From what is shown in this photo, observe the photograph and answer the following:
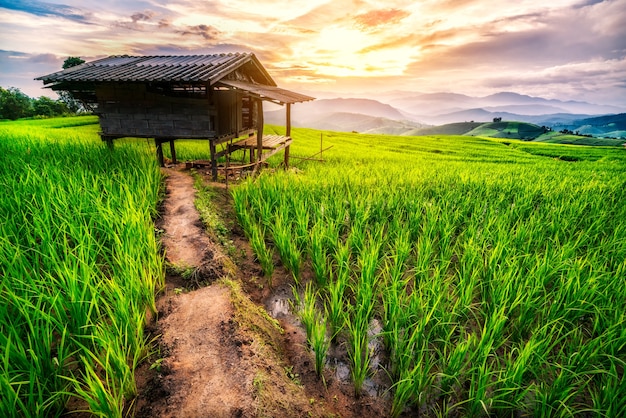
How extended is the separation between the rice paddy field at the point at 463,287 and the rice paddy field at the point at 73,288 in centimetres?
165

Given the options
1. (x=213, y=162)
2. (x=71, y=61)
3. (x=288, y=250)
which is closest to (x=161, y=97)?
(x=213, y=162)

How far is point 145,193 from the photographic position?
5.08 m

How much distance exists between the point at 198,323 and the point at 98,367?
85 cm

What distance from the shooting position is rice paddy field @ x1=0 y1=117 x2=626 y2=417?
2221 mm

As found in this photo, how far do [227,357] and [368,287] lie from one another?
1622 mm

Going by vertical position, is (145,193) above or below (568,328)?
above

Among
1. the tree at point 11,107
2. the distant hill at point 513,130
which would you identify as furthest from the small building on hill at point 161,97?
the distant hill at point 513,130

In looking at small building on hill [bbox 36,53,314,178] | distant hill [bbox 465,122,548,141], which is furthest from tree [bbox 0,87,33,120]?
distant hill [bbox 465,122,548,141]

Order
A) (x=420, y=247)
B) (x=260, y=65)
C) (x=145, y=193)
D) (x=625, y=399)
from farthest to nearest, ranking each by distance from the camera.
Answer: (x=260, y=65) → (x=145, y=193) → (x=420, y=247) → (x=625, y=399)

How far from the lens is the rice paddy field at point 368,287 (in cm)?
222

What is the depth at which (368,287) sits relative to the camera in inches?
125

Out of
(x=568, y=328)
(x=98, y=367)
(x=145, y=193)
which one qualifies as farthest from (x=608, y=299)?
(x=145, y=193)

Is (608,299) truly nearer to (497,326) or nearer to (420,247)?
(497,326)

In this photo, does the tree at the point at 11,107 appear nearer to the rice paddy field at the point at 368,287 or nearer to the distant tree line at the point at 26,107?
the distant tree line at the point at 26,107
